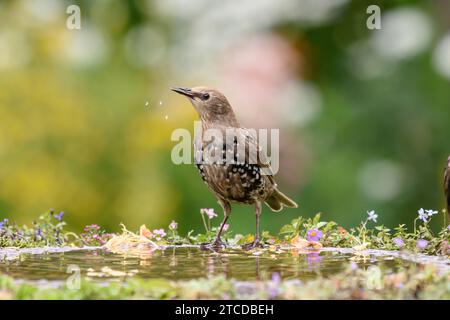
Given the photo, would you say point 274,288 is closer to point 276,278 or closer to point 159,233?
point 276,278

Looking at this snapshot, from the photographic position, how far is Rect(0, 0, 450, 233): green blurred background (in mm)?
7719

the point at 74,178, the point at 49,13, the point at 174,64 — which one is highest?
the point at 49,13

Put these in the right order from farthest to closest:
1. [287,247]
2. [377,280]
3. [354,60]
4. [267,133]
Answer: [354,60] < [267,133] < [287,247] < [377,280]

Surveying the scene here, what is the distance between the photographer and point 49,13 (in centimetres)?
994

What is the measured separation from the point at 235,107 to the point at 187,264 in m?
2.87

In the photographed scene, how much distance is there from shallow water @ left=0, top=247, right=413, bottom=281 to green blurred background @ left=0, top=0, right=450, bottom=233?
7.09 ft

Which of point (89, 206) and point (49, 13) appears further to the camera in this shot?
point (49, 13)

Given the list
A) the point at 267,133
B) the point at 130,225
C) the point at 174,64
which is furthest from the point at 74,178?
the point at 267,133

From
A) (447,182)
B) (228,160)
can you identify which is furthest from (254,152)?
(447,182)

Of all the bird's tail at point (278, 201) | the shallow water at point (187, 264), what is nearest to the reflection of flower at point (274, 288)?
the shallow water at point (187, 264)

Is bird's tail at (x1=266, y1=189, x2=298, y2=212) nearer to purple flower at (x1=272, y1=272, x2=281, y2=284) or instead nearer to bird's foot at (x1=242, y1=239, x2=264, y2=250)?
bird's foot at (x1=242, y1=239, x2=264, y2=250)

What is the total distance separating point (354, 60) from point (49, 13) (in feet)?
11.2

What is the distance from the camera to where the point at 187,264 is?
4.77 metres

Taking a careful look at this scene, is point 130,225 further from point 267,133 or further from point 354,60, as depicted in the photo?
point 354,60
